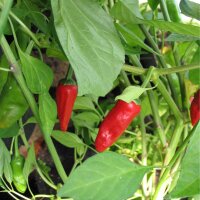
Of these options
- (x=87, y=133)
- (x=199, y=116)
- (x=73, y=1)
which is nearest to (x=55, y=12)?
(x=73, y=1)

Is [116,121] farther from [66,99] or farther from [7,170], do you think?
[7,170]

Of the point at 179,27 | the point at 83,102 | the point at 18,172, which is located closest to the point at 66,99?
the point at 83,102

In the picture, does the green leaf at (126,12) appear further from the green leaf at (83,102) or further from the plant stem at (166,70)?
the green leaf at (83,102)

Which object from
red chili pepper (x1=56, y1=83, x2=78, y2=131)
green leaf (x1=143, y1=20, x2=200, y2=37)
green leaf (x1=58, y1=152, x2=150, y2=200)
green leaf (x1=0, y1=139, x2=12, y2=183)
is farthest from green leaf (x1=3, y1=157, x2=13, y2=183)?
green leaf (x1=143, y1=20, x2=200, y2=37)

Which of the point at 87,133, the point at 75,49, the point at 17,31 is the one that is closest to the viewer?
the point at 75,49

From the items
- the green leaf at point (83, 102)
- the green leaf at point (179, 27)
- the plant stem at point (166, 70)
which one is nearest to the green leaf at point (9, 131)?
the green leaf at point (83, 102)

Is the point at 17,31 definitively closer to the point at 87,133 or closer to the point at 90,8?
the point at 90,8
